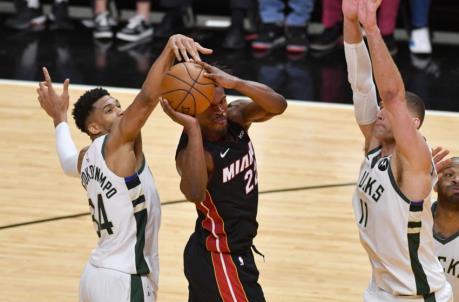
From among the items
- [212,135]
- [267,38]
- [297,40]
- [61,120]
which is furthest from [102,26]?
[212,135]

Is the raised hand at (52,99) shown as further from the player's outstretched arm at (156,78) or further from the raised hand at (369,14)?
the raised hand at (369,14)

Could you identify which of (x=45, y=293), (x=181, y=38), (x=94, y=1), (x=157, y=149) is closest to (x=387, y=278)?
(x=181, y=38)

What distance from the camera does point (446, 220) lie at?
5812 mm

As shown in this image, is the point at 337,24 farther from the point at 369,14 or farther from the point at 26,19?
the point at 369,14

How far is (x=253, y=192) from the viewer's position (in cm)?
570

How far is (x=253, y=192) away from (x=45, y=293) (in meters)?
2.12

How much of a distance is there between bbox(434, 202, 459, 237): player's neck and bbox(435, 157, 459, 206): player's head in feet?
0.24

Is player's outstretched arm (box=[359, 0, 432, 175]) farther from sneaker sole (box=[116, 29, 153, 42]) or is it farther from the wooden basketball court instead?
sneaker sole (box=[116, 29, 153, 42])

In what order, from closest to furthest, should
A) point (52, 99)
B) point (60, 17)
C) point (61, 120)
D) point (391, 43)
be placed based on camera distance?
point (52, 99), point (61, 120), point (391, 43), point (60, 17)

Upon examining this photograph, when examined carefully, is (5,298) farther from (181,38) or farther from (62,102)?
(181,38)

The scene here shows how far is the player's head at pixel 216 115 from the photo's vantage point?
5.48m

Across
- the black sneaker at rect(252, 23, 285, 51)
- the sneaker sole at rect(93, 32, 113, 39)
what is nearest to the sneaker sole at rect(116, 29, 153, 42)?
the sneaker sole at rect(93, 32, 113, 39)

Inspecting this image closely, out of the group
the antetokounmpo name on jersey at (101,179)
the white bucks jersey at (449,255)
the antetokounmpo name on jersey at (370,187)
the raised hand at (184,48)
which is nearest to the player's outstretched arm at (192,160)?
the raised hand at (184,48)

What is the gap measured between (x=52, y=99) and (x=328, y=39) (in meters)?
7.04
